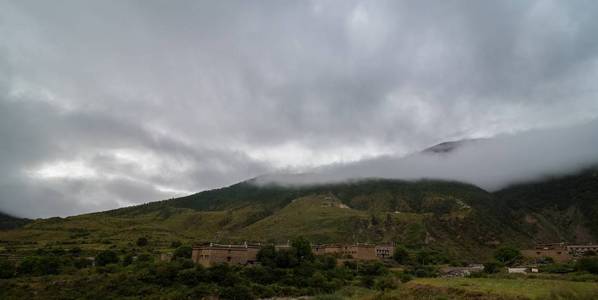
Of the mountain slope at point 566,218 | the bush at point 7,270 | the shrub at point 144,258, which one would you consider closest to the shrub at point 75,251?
the bush at point 7,270

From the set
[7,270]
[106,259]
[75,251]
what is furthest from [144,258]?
[75,251]

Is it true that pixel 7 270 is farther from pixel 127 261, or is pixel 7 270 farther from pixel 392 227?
pixel 392 227

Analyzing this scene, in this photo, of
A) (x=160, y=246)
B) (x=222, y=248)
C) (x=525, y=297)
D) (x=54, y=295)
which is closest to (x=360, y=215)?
(x=160, y=246)

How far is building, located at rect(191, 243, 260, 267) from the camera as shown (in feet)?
252

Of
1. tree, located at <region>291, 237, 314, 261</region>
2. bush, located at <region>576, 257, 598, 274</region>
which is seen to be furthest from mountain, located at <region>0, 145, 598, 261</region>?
bush, located at <region>576, 257, 598, 274</region>

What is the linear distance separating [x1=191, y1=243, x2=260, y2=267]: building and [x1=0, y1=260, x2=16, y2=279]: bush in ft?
95.4

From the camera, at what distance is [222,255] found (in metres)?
78.7

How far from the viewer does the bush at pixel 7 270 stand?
67812mm

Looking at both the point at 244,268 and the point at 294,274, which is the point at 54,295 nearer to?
the point at 244,268

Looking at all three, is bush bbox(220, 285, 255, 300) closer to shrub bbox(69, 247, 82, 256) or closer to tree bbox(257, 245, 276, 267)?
tree bbox(257, 245, 276, 267)

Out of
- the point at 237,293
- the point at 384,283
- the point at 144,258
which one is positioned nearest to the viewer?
the point at 237,293

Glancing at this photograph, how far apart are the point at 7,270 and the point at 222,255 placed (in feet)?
114

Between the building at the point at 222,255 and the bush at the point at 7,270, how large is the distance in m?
29.1

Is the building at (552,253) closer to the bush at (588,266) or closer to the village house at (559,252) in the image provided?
the village house at (559,252)
